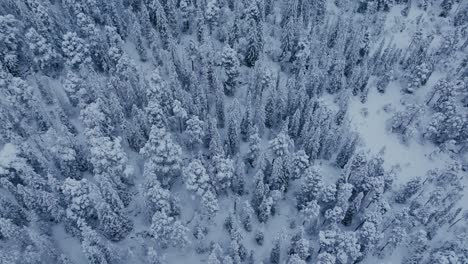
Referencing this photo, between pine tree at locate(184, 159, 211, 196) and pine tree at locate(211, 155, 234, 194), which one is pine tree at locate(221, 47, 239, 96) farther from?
pine tree at locate(184, 159, 211, 196)

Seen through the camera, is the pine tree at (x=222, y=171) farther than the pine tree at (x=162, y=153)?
Yes

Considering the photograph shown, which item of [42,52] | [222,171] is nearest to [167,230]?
[222,171]

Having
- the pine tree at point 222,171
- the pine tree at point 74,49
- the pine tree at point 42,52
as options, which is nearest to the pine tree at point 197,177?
the pine tree at point 222,171

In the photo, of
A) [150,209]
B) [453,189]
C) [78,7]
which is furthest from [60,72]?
[453,189]

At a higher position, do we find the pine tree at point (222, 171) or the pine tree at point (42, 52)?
the pine tree at point (42, 52)

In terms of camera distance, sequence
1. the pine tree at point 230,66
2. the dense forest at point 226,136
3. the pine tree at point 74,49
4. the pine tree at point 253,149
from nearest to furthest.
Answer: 1. the dense forest at point 226,136
2. the pine tree at point 253,149
3. the pine tree at point 74,49
4. the pine tree at point 230,66

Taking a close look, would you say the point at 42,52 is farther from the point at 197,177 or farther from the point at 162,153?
the point at 197,177

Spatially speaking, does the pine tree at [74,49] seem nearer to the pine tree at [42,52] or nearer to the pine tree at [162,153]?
the pine tree at [42,52]

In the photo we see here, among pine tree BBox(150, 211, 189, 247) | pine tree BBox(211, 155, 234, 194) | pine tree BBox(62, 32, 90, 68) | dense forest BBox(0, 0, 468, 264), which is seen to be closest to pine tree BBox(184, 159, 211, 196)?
dense forest BBox(0, 0, 468, 264)
